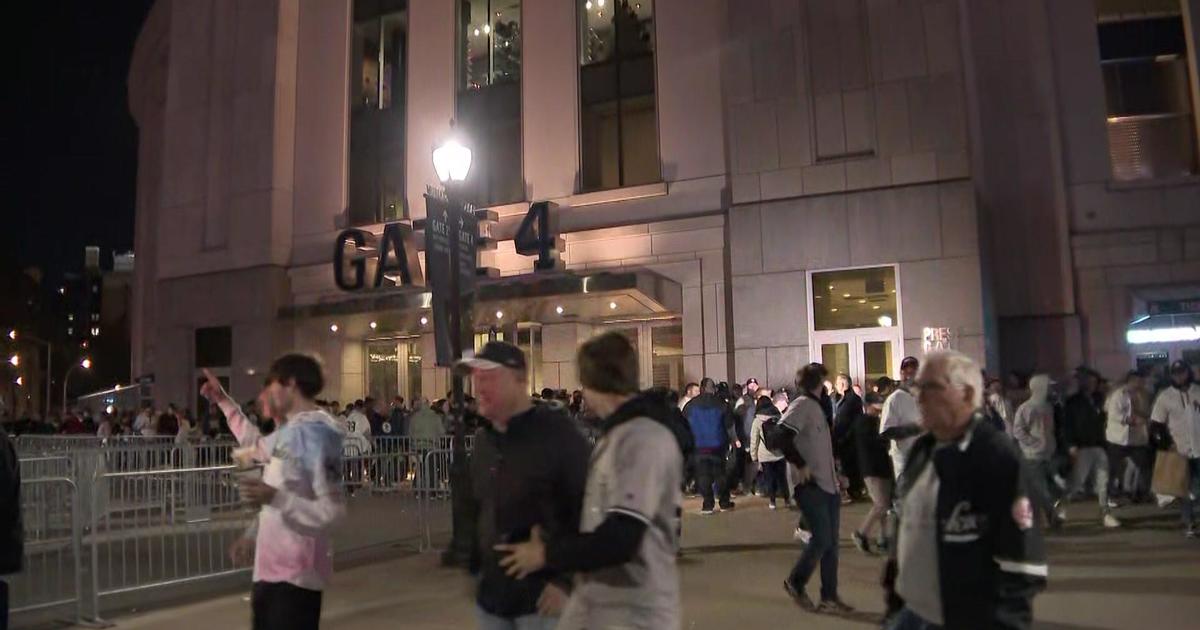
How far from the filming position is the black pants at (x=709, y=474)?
13977 millimetres

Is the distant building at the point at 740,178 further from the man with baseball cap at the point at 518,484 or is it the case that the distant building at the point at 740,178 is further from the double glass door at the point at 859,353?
the man with baseball cap at the point at 518,484

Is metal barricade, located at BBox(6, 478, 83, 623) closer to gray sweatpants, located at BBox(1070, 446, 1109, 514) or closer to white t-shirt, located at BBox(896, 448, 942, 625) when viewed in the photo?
white t-shirt, located at BBox(896, 448, 942, 625)

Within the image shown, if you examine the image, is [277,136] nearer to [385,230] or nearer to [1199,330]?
[385,230]

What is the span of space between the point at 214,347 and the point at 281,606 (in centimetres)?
2479

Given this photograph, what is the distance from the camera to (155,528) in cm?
938

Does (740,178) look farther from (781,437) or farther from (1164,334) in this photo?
(781,437)

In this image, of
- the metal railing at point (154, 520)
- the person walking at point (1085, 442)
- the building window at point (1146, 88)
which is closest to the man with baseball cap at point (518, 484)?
the metal railing at point (154, 520)

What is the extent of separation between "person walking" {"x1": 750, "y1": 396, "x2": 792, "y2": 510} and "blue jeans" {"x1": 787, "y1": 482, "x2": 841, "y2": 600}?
533cm

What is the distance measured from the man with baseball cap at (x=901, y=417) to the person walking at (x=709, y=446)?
4643 millimetres

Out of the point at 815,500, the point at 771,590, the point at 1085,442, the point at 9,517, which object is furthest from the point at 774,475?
the point at 9,517

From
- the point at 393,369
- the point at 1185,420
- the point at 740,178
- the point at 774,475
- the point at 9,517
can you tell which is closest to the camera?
the point at 9,517

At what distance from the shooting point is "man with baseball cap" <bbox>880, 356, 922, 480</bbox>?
8828 millimetres

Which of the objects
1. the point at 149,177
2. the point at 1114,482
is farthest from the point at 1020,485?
the point at 149,177

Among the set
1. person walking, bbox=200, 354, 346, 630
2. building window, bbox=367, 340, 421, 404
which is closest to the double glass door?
building window, bbox=367, 340, 421, 404
